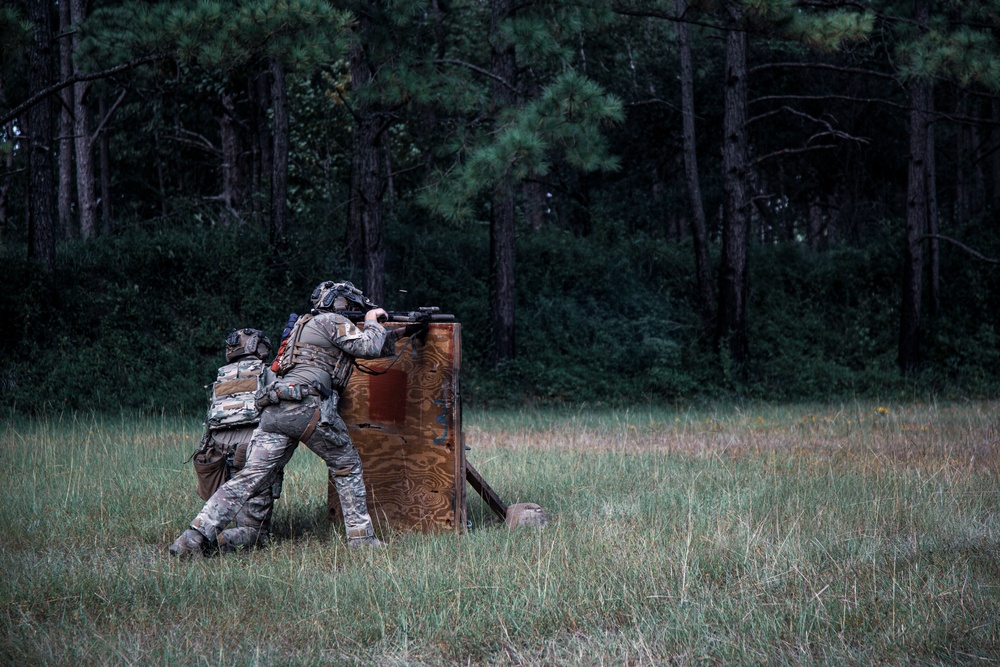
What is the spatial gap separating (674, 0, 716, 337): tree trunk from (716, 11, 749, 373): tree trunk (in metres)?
1.15

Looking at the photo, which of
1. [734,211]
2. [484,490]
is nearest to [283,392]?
[484,490]

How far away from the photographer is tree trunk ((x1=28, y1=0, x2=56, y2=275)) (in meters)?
14.9

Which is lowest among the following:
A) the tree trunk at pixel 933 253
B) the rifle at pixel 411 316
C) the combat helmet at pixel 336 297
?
the rifle at pixel 411 316

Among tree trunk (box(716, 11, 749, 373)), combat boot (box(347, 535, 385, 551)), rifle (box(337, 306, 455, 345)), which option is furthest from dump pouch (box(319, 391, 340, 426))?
tree trunk (box(716, 11, 749, 373))

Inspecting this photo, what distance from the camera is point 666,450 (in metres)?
10.4

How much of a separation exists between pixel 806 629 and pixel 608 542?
66.8 inches

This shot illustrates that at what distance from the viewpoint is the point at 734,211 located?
17.5 m

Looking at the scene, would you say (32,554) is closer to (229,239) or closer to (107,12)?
(107,12)

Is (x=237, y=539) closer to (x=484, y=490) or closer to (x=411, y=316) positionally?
(x=484, y=490)

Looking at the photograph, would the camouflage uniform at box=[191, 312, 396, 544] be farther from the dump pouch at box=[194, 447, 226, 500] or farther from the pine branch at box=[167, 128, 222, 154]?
the pine branch at box=[167, 128, 222, 154]

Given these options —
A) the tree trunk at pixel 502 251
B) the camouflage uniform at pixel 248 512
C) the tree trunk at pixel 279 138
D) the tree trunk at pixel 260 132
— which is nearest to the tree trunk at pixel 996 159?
the tree trunk at pixel 502 251

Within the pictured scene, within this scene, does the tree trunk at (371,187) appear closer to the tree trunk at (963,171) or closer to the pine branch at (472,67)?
the pine branch at (472,67)

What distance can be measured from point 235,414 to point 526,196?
2213 cm

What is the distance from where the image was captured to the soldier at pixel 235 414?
6898 millimetres
